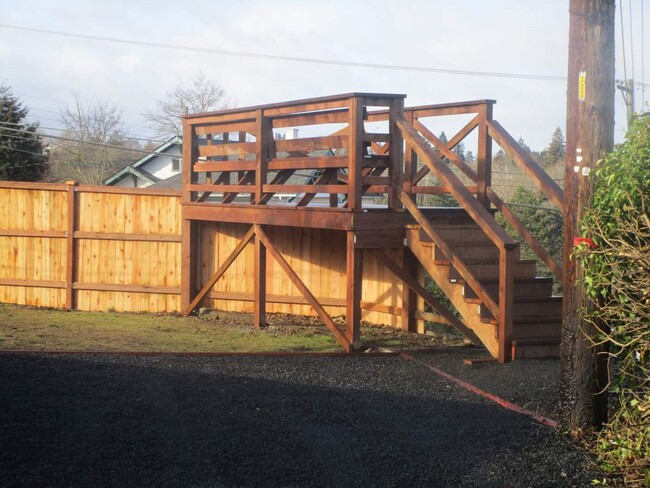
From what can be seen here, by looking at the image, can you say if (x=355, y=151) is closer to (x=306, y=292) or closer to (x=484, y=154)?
(x=484, y=154)

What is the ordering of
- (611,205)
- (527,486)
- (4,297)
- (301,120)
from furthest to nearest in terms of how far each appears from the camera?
(4,297) → (301,120) → (611,205) → (527,486)

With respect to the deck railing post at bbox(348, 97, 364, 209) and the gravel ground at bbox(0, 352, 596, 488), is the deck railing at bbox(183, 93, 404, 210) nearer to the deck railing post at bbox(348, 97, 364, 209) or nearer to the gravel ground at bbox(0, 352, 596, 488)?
the deck railing post at bbox(348, 97, 364, 209)

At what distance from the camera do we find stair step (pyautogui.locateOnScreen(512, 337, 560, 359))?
838 centimetres

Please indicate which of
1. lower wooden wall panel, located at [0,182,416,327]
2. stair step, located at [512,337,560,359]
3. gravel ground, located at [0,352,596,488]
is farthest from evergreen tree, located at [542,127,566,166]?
gravel ground, located at [0,352,596,488]

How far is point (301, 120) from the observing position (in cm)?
1066

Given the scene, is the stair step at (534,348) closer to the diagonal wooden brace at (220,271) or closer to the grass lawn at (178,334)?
the grass lawn at (178,334)

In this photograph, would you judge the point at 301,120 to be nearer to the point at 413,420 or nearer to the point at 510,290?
the point at 510,290

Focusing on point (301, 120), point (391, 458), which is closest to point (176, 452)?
point (391, 458)

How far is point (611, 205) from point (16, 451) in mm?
4024

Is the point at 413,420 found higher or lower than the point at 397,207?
lower

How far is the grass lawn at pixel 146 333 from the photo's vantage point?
33.8ft

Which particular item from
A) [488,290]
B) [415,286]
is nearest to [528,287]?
[488,290]

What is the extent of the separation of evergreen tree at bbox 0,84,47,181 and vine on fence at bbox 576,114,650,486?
3070 centimetres

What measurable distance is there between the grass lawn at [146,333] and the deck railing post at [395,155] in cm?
207
